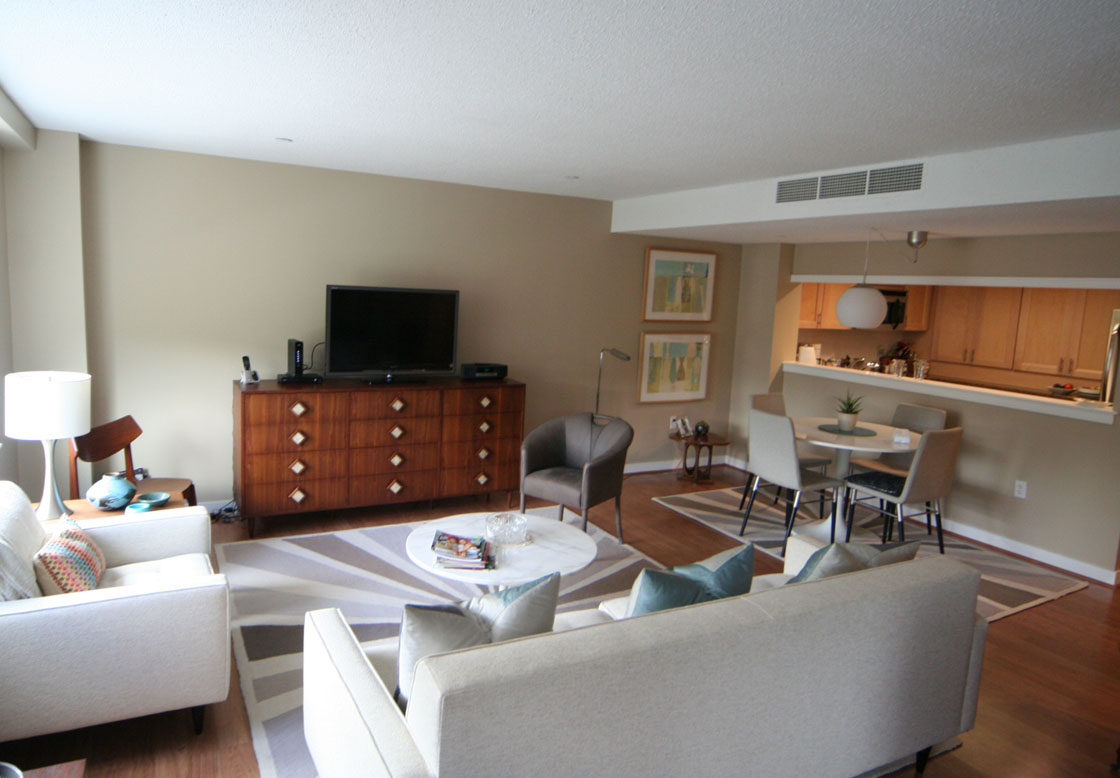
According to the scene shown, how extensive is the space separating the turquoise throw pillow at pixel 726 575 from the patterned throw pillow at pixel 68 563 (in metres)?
2.07

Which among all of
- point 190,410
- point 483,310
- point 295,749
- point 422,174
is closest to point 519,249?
point 483,310

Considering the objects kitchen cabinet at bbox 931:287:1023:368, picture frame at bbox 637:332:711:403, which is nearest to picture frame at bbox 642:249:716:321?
picture frame at bbox 637:332:711:403

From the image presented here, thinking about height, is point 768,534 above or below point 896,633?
below

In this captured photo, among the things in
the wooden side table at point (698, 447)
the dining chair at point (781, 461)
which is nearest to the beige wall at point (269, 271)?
the wooden side table at point (698, 447)

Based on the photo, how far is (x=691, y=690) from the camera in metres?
1.80

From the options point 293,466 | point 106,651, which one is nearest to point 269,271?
point 293,466

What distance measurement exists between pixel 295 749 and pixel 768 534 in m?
3.35

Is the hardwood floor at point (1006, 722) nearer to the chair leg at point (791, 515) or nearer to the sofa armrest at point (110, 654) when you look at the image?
the sofa armrest at point (110, 654)

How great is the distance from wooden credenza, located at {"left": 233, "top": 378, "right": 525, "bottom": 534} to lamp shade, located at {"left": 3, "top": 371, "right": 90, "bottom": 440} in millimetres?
1122

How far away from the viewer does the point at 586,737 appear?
1672mm

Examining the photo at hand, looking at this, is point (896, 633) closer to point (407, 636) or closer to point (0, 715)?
point (407, 636)

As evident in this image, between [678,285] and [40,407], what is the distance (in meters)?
4.66

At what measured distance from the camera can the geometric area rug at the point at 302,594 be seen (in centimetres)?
260

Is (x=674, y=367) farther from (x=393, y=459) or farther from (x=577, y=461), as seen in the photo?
(x=393, y=459)
